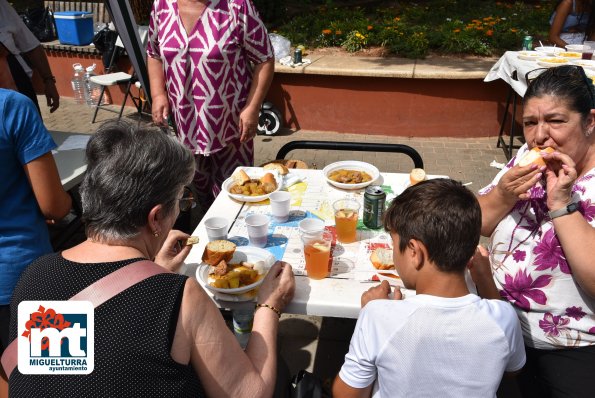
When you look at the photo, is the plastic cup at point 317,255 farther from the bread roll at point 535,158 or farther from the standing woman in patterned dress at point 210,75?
the standing woman in patterned dress at point 210,75

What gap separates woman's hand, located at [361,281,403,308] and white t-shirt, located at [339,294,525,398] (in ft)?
0.86

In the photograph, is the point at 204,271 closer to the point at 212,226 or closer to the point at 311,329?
the point at 212,226

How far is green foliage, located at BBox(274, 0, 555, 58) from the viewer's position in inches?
284

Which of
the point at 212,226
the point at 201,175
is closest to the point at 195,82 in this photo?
the point at 201,175

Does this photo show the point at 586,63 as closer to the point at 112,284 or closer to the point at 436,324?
the point at 436,324

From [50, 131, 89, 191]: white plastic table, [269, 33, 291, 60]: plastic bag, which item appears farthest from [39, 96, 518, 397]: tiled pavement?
[269, 33, 291, 60]: plastic bag

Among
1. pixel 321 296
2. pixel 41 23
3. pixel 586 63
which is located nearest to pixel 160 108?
pixel 321 296

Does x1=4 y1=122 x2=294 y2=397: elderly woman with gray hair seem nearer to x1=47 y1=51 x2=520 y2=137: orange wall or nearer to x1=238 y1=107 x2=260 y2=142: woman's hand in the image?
x1=238 y1=107 x2=260 y2=142: woman's hand

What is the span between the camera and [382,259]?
2047 millimetres

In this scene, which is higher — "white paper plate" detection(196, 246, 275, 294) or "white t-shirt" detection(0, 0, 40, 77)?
"white t-shirt" detection(0, 0, 40, 77)

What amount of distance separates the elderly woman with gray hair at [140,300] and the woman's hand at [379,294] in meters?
0.40

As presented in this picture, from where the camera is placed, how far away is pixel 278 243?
2.27 metres

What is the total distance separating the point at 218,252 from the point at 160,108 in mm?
1638

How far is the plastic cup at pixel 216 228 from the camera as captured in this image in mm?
2250
